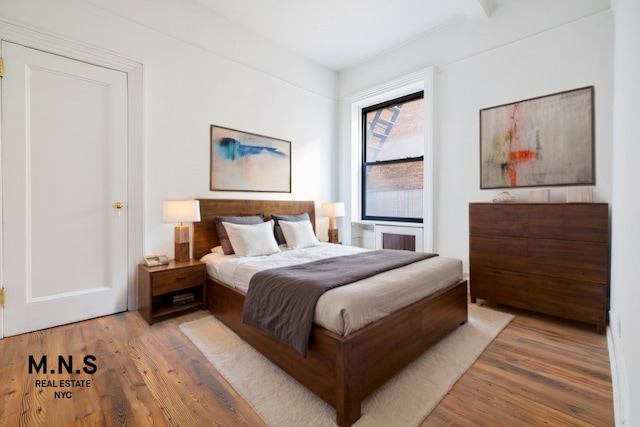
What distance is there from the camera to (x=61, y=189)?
99.0 inches

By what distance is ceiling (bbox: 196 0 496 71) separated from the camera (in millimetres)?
3219

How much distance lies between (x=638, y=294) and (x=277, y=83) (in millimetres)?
4043

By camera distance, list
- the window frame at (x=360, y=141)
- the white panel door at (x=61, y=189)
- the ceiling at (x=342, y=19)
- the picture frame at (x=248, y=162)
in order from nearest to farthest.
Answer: the white panel door at (x=61, y=189) → the ceiling at (x=342, y=19) → the picture frame at (x=248, y=162) → the window frame at (x=360, y=141)

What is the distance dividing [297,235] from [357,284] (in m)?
1.74

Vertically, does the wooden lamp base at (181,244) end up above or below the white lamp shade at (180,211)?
below

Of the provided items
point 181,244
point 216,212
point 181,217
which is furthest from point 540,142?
point 181,244

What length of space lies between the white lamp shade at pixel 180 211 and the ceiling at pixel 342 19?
7.34 feet

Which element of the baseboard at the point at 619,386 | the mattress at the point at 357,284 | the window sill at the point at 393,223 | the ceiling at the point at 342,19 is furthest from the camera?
the window sill at the point at 393,223

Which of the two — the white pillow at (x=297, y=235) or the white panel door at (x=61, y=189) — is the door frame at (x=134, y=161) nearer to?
the white panel door at (x=61, y=189)

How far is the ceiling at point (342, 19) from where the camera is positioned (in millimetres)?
3219

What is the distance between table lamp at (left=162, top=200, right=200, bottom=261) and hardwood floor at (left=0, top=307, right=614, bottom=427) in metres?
0.80

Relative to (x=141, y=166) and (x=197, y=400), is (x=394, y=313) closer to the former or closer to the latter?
(x=197, y=400)

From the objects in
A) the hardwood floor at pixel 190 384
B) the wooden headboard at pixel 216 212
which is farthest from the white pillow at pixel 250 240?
the hardwood floor at pixel 190 384

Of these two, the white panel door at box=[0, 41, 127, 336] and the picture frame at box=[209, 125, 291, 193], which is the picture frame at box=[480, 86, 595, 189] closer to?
the picture frame at box=[209, 125, 291, 193]
